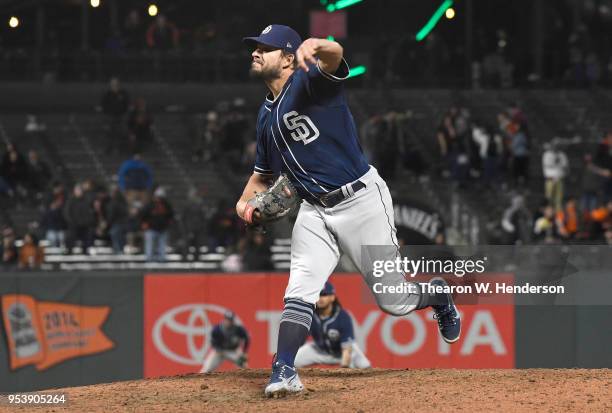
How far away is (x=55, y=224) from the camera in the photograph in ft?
62.5

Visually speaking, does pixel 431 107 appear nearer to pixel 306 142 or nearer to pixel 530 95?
pixel 530 95

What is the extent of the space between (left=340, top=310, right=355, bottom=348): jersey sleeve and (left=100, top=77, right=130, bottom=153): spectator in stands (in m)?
11.2

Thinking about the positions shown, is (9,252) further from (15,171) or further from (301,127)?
(301,127)

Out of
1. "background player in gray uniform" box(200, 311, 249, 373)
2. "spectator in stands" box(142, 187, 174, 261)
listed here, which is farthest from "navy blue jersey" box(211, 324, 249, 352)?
"spectator in stands" box(142, 187, 174, 261)

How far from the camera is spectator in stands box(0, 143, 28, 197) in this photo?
20.7 meters

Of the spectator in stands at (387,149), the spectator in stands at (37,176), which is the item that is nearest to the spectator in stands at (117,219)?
the spectator in stands at (37,176)

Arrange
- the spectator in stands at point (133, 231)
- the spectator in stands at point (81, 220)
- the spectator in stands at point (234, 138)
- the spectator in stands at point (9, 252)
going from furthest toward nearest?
1. the spectator in stands at point (234, 138)
2. the spectator in stands at point (81, 220)
3. the spectator in stands at point (133, 231)
4. the spectator in stands at point (9, 252)

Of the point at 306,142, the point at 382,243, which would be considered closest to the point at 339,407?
the point at 382,243

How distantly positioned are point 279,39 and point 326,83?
0.41m

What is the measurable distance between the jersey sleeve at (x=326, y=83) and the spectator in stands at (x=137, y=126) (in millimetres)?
15796

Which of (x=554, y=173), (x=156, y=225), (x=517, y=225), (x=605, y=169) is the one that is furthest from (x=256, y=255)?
(x=605, y=169)

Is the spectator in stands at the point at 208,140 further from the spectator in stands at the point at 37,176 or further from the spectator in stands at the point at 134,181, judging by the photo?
the spectator in stands at the point at 37,176

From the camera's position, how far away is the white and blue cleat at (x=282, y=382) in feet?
23.9

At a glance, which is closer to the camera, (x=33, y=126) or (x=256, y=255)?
(x=256, y=255)
